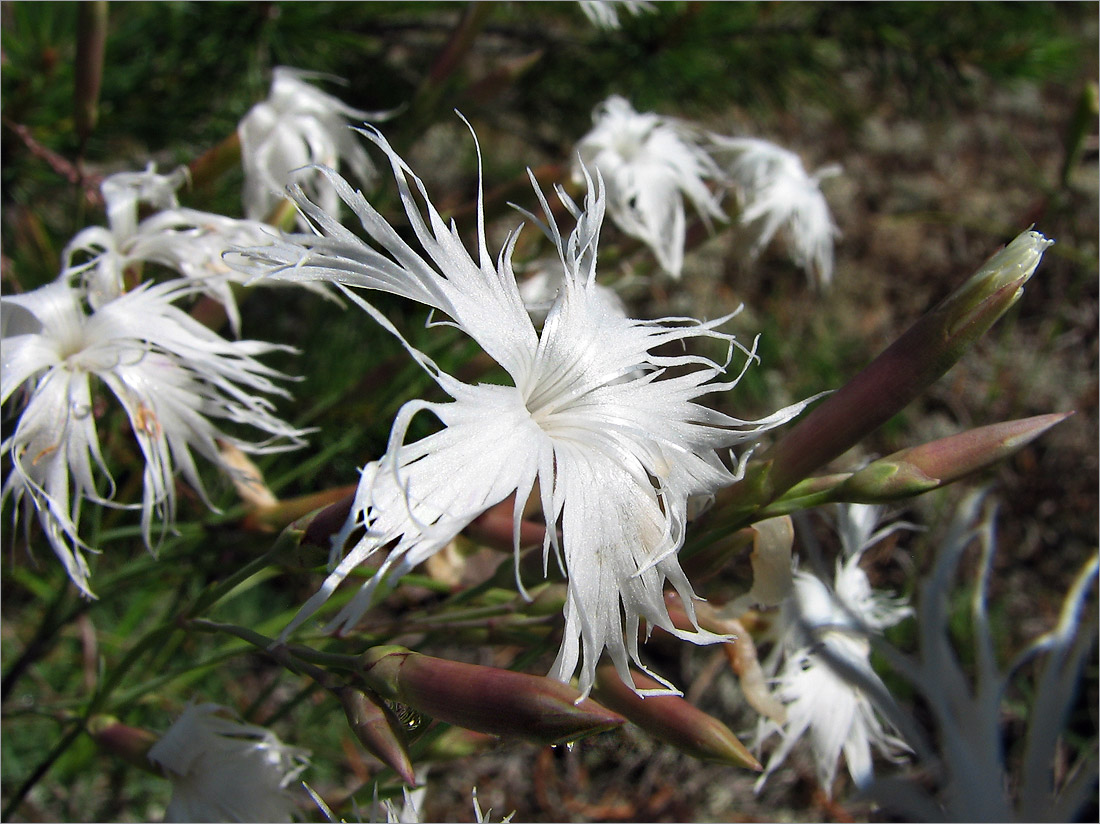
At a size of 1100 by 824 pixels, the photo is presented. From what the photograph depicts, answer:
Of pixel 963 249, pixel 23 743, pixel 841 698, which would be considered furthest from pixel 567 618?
pixel 963 249

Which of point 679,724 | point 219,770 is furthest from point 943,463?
point 219,770

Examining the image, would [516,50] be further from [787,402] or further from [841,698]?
[841,698]

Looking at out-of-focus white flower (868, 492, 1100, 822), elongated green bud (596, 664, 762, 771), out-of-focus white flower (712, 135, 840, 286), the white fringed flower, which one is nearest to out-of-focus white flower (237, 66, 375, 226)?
the white fringed flower

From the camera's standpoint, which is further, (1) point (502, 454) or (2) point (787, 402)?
(2) point (787, 402)

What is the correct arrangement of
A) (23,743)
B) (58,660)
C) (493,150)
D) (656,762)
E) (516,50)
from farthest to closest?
1. (493,150)
2. (516,50)
3. (656,762)
4. (58,660)
5. (23,743)

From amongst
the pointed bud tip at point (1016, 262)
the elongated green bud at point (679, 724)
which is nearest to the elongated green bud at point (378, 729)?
the elongated green bud at point (679, 724)

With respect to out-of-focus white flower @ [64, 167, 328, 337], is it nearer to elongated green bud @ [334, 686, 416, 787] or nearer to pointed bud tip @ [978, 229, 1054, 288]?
elongated green bud @ [334, 686, 416, 787]
